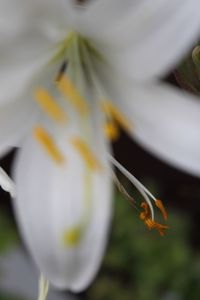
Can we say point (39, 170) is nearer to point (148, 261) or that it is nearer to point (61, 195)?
point (61, 195)

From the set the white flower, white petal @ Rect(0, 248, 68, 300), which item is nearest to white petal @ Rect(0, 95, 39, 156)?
the white flower

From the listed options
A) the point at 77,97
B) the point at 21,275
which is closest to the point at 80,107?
the point at 77,97

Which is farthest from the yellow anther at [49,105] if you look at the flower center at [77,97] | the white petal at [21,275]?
the white petal at [21,275]

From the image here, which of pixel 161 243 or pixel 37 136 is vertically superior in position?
pixel 37 136

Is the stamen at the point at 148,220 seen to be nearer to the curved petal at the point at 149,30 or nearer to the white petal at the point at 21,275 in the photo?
A: the curved petal at the point at 149,30

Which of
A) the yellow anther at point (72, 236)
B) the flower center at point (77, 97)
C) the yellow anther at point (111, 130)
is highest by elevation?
the flower center at point (77, 97)

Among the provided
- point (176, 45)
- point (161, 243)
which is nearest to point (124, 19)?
point (176, 45)

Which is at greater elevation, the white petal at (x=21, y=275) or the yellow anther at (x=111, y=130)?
the yellow anther at (x=111, y=130)
